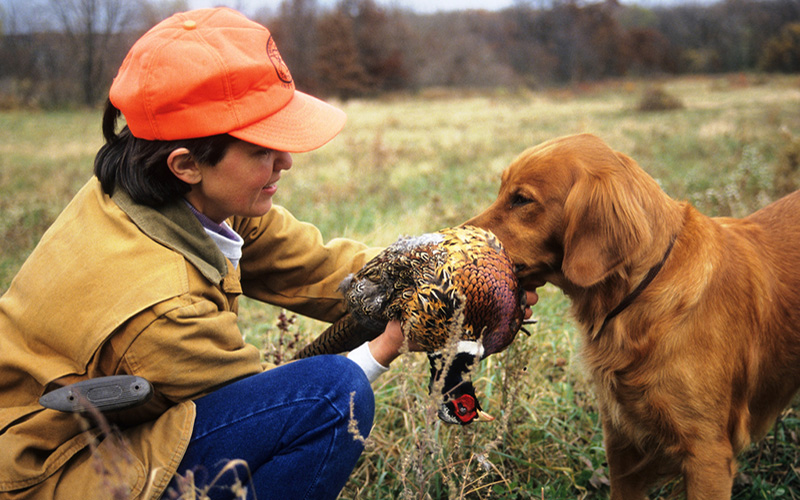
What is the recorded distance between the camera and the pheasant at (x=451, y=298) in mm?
1843

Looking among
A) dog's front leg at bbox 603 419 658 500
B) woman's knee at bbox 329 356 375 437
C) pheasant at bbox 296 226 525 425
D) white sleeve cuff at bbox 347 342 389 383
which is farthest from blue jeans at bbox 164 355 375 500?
dog's front leg at bbox 603 419 658 500

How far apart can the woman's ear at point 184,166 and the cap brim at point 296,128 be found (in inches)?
6.6

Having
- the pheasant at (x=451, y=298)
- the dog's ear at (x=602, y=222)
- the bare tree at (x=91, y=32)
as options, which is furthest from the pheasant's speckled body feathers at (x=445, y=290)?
the bare tree at (x=91, y=32)

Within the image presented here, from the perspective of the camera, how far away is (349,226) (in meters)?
5.63

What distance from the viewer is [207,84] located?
1.83 meters

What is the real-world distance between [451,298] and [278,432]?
703mm

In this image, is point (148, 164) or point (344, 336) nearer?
point (148, 164)

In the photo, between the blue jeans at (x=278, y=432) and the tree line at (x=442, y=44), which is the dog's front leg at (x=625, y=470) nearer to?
the blue jeans at (x=278, y=432)

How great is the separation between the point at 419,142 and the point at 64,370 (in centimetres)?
1075

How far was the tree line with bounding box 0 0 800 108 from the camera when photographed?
26766 mm

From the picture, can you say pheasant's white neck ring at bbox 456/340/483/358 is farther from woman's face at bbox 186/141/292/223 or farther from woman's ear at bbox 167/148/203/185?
woman's ear at bbox 167/148/203/185

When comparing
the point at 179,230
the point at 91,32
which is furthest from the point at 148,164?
the point at 91,32

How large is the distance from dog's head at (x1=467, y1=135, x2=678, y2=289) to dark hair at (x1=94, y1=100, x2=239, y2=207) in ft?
3.42

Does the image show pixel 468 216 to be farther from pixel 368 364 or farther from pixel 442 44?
pixel 442 44
